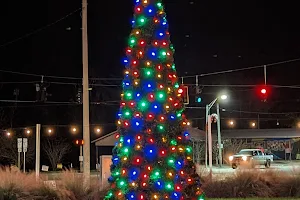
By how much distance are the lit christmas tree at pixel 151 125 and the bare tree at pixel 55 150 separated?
40731 millimetres

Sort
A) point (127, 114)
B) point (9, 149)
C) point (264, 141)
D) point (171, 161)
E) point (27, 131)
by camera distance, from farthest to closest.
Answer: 1. point (264, 141)
2. point (27, 131)
3. point (9, 149)
4. point (127, 114)
5. point (171, 161)

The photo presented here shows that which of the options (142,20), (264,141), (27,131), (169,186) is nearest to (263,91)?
(142,20)

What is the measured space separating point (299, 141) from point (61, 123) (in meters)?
34.5

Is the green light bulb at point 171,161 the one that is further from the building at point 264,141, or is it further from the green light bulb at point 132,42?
the building at point 264,141

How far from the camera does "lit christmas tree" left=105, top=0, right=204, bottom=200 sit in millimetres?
9039

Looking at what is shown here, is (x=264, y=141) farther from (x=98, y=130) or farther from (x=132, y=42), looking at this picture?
(x=132, y=42)

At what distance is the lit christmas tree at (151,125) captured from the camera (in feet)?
29.7

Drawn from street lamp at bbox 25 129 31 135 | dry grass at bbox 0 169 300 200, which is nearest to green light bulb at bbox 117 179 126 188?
dry grass at bbox 0 169 300 200

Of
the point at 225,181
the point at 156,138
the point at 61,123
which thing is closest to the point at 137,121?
the point at 156,138

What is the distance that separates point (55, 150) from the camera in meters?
49.5

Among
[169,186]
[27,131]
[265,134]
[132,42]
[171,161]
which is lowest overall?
[169,186]

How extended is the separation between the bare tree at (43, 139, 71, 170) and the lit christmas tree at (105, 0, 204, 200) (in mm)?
40731

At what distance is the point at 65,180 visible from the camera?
14.6 meters

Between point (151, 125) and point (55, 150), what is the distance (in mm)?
41614
